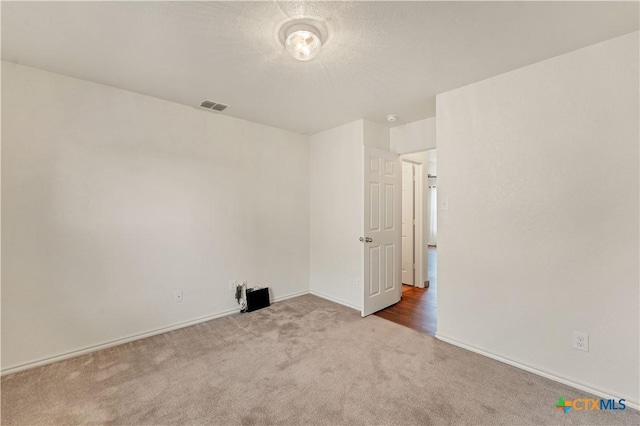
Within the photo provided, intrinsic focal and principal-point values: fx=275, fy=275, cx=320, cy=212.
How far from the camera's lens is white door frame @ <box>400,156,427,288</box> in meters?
4.66

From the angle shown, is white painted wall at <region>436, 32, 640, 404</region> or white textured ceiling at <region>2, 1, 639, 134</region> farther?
white painted wall at <region>436, 32, 640, 404</region>

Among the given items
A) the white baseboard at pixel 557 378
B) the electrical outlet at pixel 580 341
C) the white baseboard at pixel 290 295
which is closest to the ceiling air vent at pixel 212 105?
the white baseboard at pixel 290 295

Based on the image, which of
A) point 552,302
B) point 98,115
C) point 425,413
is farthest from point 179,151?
point 552,302

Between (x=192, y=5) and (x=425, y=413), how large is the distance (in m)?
2.79

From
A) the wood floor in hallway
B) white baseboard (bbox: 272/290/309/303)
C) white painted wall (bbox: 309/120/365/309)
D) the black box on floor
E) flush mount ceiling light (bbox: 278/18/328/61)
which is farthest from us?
white baseboard (bbox: 272/290/309/303)

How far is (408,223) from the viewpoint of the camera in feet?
15.8

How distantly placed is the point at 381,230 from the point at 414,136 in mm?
1283

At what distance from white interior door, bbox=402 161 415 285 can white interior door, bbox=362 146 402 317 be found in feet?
3.20

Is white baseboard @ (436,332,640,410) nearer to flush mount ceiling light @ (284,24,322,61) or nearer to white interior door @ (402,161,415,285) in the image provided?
white interior door @ (402,161,415,285)

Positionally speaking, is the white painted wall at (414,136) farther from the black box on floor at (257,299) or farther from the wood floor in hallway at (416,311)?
the black box on floor at (257,299)

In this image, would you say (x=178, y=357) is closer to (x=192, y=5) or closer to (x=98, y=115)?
(x=98, y=115)

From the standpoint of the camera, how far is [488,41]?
1.86 metres

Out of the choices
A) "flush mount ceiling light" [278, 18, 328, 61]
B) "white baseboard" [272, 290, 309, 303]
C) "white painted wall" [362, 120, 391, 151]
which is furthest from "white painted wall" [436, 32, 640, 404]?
"white baseboard" [272, 290, 309, 303]

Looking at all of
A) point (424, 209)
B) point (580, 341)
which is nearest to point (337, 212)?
point (424, 209)
